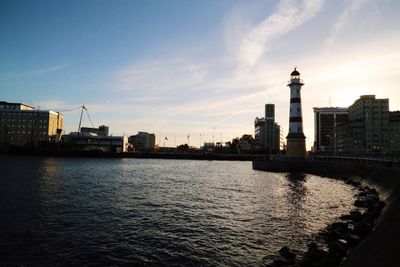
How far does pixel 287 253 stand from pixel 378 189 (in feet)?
98.2

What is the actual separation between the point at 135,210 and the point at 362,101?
592 ft

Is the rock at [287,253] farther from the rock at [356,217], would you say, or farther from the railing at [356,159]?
the railing at [356,159]

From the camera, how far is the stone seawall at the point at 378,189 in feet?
46.6

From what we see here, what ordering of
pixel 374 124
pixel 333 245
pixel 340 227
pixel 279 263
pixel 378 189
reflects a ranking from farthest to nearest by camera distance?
pixel 374 124
pixel 378 189
pixel 340 227
pixel 333 245
pixel 279 263

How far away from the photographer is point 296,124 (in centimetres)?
8438

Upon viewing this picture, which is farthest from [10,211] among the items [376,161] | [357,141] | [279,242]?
[357,141]

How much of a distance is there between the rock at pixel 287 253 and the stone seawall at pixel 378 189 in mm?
3568

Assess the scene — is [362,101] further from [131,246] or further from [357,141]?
[131,246]

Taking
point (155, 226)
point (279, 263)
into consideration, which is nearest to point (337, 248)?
point (279, 263)

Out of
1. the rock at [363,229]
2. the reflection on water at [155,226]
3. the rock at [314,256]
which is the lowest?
the reflection on water at [155,226]

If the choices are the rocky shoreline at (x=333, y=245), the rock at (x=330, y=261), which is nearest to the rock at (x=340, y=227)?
the rocky shoreline at (x=333, y=245)

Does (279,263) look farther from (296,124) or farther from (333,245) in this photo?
(296,124)

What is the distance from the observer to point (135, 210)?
32781 mm

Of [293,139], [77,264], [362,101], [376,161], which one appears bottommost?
[77,264]
